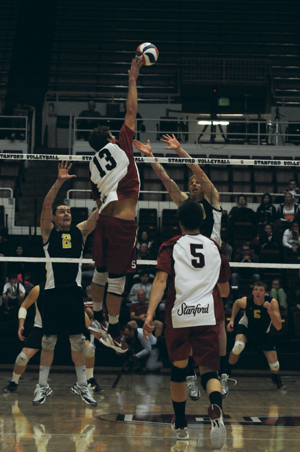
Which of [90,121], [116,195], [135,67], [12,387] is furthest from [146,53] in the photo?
[90,121]

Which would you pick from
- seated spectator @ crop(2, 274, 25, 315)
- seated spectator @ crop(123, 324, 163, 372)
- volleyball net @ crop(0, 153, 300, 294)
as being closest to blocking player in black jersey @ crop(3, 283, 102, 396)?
seated spectator @ crop(123, 324, 163, 372)

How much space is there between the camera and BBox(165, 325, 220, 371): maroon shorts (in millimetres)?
5492

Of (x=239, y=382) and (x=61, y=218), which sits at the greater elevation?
(x=61, y=218)

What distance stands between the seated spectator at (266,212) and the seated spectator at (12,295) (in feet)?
19.2

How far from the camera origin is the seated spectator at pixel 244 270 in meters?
12.8

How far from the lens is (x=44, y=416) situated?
24.9 ft

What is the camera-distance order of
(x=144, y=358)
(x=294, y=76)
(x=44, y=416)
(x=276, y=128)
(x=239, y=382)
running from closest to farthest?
(x=44, y=416), (x=239, y=382), (x=144, y=358), (x=276, y=128), (x=294, y=76)

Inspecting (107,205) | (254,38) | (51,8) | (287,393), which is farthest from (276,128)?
(107,205)

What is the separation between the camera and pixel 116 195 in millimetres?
5738

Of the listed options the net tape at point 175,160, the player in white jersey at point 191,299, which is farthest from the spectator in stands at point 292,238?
the player in white jersey at point 191,299

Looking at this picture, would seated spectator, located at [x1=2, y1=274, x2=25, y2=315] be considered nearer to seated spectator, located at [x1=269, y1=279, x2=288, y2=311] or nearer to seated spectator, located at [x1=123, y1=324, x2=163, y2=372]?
seated spectator, located at [x1=123, y1=324, x2=163, y2=372]

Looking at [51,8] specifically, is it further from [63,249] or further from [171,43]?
[63,249]

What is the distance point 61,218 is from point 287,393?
16.4 feet

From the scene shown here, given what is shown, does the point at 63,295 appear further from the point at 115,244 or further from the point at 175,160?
the point at 115,244
